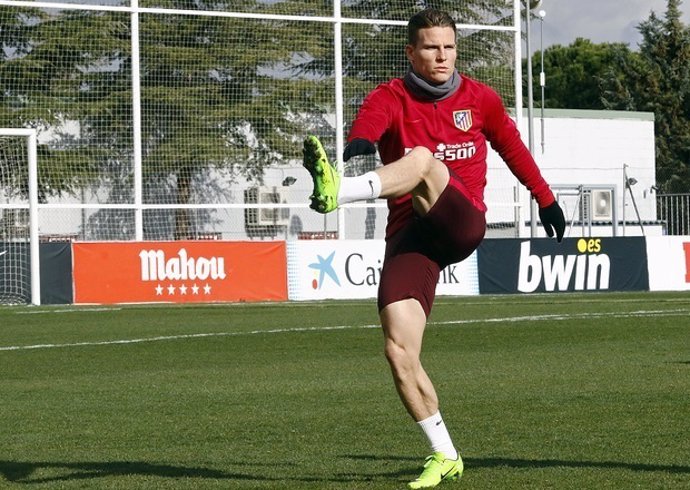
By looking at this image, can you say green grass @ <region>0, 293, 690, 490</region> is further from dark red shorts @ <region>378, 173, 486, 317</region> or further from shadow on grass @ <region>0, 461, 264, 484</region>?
dark red shorts @ <region>378, 173, 486, 317</region>

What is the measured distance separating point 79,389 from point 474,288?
1958cm

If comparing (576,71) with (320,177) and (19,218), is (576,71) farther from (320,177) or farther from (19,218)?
(320,177)

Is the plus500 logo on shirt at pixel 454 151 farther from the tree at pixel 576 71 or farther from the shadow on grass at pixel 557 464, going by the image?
the tree at pixel 576 71

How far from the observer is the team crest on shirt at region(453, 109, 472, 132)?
6742mm

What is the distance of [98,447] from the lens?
8.02 m

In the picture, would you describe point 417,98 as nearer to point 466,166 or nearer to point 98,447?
point 466,166

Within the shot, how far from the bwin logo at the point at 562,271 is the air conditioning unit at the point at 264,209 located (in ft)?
17.1

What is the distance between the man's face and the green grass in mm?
1875

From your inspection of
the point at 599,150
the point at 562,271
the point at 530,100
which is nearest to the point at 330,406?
the point at 562,271

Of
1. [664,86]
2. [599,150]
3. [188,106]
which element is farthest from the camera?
[664,86]

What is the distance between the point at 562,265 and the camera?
30.9 metres

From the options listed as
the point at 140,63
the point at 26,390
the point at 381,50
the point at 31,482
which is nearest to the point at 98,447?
the point at 31,482

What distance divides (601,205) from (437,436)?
4008 cm

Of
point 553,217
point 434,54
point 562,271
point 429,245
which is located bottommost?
point 562,271
